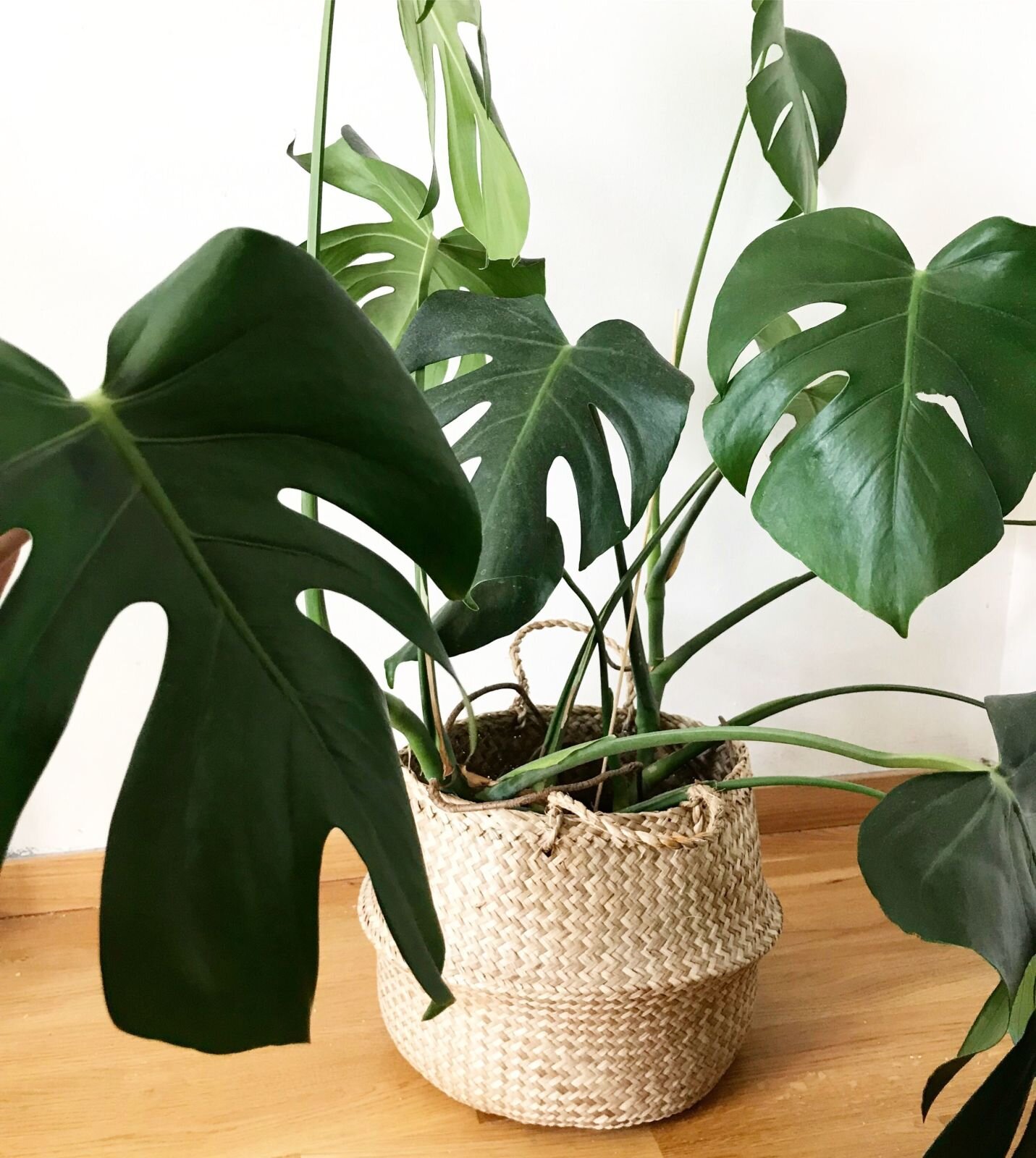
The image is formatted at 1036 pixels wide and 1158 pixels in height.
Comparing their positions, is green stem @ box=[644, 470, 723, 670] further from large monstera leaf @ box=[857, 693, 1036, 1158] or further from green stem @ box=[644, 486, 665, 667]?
large monstera leaf @ box=[857, 693, 1036, 1158]

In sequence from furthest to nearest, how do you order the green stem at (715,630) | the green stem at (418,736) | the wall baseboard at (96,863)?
the wall baseboard at (96,863), the green stem at (715,630), the green stem at (418,736)

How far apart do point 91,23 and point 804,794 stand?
112 centimetres

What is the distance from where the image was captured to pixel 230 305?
38 centimetres

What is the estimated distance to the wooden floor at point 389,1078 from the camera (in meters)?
0.81

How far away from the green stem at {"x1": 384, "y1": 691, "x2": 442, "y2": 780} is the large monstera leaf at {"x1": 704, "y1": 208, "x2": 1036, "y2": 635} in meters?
0.27

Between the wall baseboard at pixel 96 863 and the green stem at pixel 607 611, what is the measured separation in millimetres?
302

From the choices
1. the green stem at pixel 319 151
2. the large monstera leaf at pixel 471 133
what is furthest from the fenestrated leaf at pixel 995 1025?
the large monstera leaf at pixel 471 133

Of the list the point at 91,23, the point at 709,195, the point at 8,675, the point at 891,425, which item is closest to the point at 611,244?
the point at 709,195

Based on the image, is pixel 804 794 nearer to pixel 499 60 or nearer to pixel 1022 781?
pixel 1022 781

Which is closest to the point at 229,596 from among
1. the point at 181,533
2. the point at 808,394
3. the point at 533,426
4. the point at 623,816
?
the point at 181,533

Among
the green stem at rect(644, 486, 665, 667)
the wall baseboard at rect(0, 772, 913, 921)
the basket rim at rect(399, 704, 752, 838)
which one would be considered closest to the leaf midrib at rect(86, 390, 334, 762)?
the basket rim at rect(399, 704, 752, 838)

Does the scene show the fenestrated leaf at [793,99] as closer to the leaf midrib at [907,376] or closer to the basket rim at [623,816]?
the leaf midrib at [907,376]

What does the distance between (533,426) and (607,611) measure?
0.17m

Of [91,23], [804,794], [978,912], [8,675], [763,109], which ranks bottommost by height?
[804,794]
